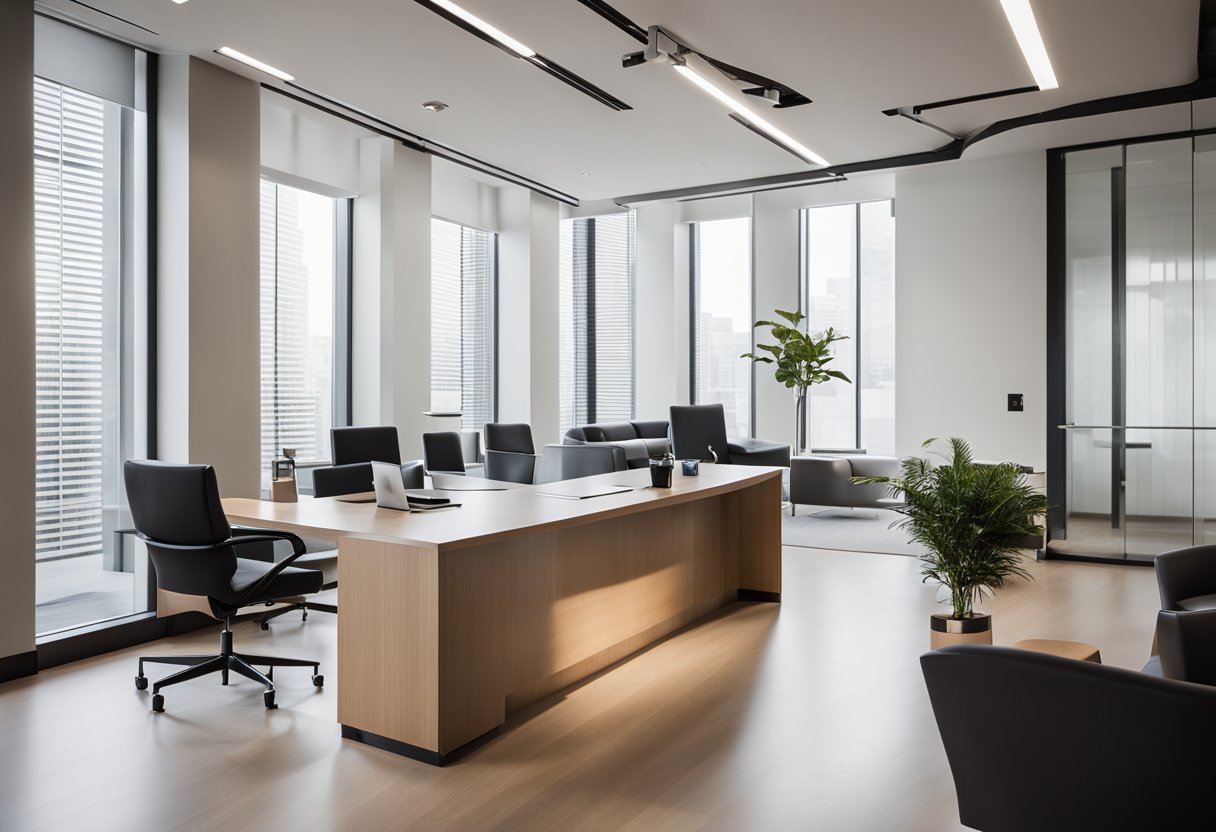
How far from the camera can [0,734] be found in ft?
11.0

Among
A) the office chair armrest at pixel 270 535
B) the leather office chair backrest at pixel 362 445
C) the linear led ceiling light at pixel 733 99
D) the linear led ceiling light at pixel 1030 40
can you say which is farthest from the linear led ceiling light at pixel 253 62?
the linear led ceiling light at pixel 1030 40

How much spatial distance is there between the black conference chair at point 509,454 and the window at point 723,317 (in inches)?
126

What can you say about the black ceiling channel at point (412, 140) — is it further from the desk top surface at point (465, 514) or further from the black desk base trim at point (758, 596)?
the black desk base trim at point (758, 596)

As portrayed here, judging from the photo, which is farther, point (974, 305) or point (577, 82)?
point (974, 305)

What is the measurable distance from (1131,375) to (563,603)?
5196 millimetres

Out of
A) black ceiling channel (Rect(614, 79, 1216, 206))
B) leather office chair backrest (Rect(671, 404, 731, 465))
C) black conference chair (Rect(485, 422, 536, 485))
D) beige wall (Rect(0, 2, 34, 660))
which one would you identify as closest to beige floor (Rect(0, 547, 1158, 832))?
beige wall (Rect(0, 2, 34, 660))

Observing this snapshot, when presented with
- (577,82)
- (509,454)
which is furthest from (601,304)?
(577,82)

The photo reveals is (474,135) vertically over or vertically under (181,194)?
over

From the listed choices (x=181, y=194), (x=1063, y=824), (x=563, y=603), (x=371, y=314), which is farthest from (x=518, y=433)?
(x=1063, y=824)

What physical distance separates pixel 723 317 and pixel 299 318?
5.19m

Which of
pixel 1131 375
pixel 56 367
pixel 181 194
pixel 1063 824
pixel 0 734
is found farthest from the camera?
pixel 1131 375

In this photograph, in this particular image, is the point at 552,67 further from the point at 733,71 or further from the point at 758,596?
the point at 758,596

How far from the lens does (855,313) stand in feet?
32.6

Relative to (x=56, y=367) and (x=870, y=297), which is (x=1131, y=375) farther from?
(x=56, y=367)
